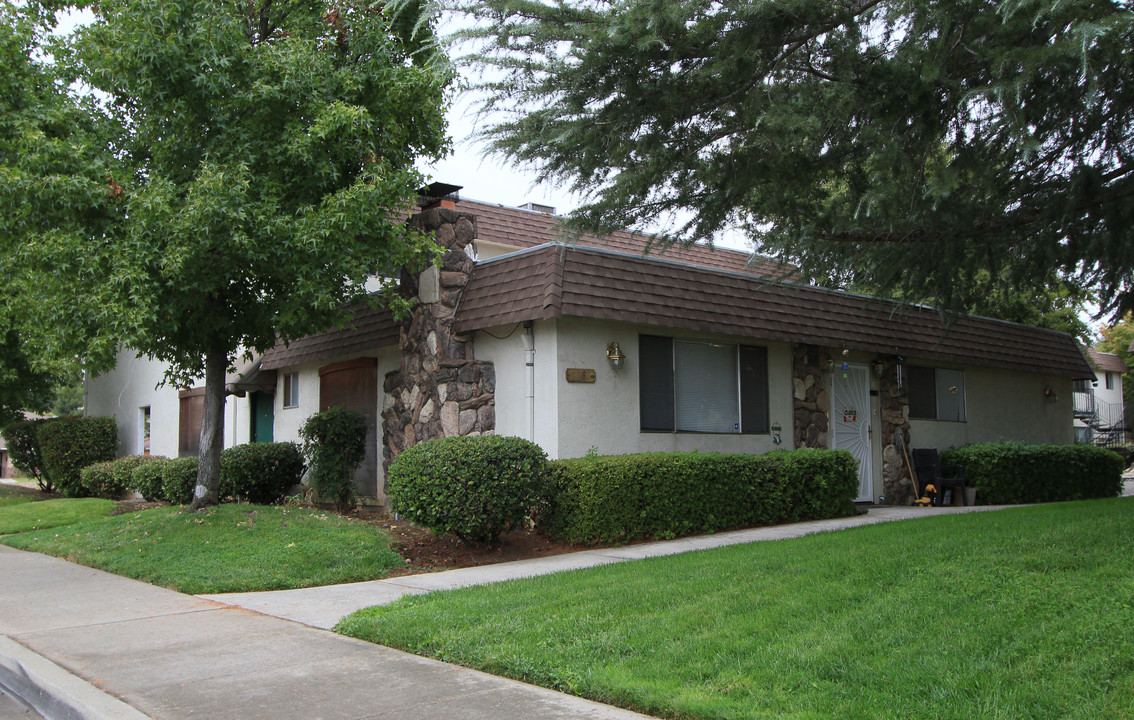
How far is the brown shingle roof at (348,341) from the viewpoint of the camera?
14.2 m

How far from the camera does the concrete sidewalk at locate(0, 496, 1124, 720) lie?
5008 millimetres

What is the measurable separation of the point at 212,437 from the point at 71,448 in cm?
1164

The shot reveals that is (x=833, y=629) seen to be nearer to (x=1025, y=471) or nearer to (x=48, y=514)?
(x=1025, y=471)

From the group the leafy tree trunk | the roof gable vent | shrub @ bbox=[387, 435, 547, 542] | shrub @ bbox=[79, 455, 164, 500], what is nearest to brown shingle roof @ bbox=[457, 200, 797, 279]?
the roof gable vent

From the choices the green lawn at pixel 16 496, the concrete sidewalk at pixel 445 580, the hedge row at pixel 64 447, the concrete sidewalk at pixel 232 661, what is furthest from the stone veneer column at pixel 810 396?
the hedge row at pixel 64 447

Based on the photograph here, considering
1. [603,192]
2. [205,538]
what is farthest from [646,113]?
[205,538]

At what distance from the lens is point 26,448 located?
23.7 meters

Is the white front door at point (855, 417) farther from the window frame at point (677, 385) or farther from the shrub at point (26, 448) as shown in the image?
the shrub at point (26, 448)

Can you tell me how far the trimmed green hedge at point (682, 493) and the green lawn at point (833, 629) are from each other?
213 centimetres

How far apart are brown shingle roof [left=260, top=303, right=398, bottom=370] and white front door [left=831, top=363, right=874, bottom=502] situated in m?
7.02

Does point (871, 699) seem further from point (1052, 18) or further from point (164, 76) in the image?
point (164, 76)

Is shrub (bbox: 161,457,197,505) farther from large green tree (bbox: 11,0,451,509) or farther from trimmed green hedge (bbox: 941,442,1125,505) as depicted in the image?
trimmed green hedge (bbox: 941,442,1125,505)

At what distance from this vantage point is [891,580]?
6562 millimetres

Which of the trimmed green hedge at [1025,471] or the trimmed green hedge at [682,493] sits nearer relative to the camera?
the trimmed green hedge at [682,493]
